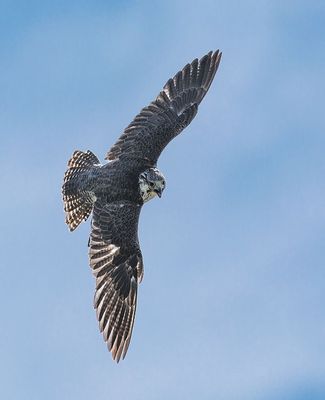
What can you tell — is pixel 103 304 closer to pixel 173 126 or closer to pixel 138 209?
pixel 138 209

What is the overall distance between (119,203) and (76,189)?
75.6 inches

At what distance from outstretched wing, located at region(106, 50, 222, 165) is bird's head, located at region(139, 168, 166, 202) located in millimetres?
966

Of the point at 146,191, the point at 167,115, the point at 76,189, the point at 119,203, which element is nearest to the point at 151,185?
the point at 146,191

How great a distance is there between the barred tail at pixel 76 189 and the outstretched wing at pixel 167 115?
2.57 ft

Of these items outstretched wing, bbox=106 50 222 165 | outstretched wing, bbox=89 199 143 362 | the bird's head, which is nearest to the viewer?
outstretched wing, bbox=89 199 143 362

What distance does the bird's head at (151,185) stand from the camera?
1340 inches

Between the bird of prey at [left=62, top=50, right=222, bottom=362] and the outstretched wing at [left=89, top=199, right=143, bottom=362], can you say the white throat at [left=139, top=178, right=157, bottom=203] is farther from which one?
the outstretched wing at [left=89, top=199, right=143, bottom=362]

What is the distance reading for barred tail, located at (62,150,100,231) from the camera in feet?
116

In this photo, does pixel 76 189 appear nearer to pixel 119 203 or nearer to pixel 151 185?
pixel 119 203

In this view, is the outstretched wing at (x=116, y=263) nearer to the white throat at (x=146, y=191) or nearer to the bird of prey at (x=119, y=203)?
the bird of prey at (x=119, y=203)

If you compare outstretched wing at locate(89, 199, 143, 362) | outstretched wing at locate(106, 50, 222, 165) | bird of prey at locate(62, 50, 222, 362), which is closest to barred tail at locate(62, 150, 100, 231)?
bird of prey at locate(62, 50, 222, 362)

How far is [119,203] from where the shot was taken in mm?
33969

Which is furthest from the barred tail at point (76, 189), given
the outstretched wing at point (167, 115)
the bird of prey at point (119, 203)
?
the outstretched wing at point (167, 115)

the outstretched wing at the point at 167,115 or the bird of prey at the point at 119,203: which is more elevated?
the outstretched wing at the point at 167,115
